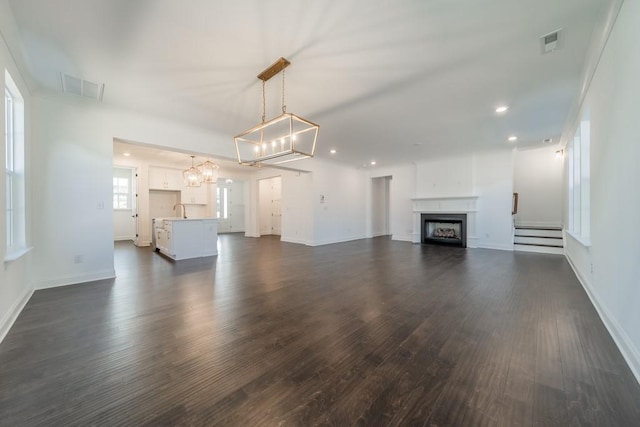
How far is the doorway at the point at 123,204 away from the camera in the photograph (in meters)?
8.45

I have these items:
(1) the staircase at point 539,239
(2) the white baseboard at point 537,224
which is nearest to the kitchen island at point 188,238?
(1) the staircase at point 539,239

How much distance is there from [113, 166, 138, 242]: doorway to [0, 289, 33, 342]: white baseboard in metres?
6.22

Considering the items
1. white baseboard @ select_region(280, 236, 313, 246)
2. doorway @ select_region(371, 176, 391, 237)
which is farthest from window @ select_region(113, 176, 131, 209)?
doorway @ select_region(371, 176, 391, 237)

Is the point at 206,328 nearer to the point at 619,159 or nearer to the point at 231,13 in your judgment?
the point at 231,13

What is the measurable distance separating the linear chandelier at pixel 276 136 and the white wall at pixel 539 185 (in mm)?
6219

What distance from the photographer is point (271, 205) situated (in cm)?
1138

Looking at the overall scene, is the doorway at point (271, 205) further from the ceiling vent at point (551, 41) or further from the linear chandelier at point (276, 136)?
the ceiling vent at point (551, 41)

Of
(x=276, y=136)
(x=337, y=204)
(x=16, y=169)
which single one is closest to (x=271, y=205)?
(x=337, y=204)

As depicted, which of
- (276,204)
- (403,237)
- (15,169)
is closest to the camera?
(15,169)

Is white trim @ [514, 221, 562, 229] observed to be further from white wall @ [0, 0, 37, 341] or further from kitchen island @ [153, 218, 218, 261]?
white wall @ [0, 0, 37, 341]

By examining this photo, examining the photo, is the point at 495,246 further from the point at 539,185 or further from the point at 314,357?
the point at 314,357

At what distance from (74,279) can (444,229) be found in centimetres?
881

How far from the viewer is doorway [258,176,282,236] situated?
36.6 ft

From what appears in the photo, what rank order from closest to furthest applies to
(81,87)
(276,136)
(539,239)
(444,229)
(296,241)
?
(81,87)
(276,136)
(539,239)
(444,229)
(296,241)
